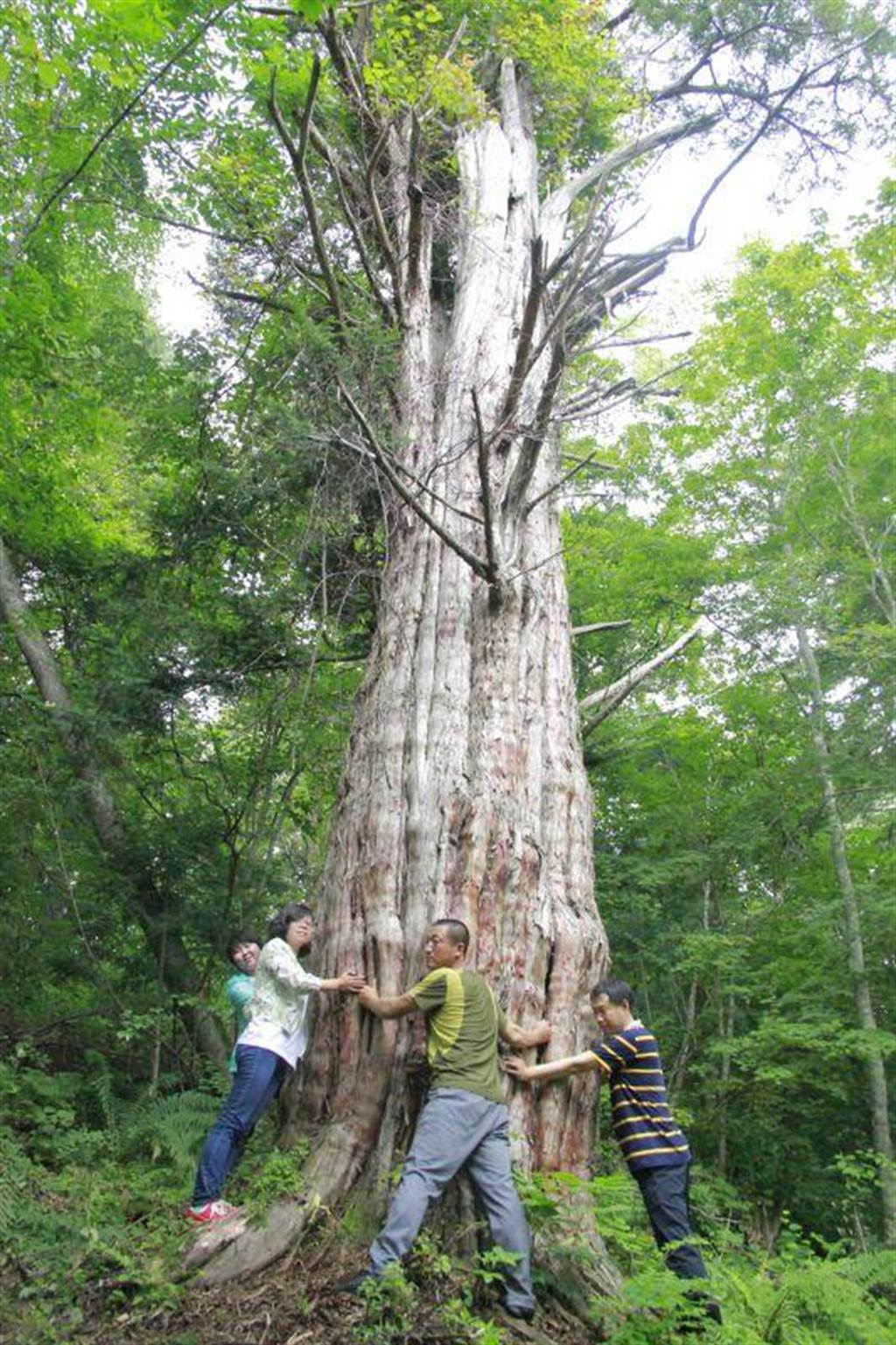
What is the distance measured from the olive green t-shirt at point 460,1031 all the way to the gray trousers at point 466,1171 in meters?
0.06

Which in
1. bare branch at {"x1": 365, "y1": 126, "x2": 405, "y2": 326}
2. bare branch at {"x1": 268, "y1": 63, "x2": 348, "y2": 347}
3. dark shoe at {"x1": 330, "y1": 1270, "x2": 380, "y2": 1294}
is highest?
bare branch at {"x1": 365, "y1": 126, "x2": 405, "y2": 326}

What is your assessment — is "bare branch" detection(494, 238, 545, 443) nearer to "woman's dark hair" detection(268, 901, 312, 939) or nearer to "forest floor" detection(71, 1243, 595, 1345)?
"woman's dark hair" detection(268, 901, 312, 939)

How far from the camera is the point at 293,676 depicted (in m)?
7.11

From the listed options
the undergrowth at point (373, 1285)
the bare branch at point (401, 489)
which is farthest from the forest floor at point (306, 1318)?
the bare branch at point (401, 489)

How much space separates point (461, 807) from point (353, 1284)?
6.10 ft

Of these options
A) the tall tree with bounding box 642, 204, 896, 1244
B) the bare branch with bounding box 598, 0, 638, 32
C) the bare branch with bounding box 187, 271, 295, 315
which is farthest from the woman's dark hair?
the bare branch with bounding box 598, 0, 638, 32

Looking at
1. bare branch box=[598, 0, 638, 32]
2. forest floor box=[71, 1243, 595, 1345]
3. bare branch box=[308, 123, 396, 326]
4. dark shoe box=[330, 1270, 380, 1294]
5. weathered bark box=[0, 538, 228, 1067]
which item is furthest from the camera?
bare branch box=[598, 0, 638, 32]

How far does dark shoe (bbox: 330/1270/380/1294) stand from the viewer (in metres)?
2.91

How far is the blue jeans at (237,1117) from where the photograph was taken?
3.69m

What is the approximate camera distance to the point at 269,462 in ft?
21.1

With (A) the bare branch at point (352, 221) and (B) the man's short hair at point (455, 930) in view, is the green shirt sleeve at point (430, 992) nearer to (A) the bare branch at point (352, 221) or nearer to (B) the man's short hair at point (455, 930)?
(B) the man's short hair at point (455, 930)

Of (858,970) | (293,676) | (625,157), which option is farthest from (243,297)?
(858,970)

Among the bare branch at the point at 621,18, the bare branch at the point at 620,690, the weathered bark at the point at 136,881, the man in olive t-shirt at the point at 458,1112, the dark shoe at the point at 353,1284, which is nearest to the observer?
the dark shoe at the point at 353,1284

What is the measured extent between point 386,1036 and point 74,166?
732cm
